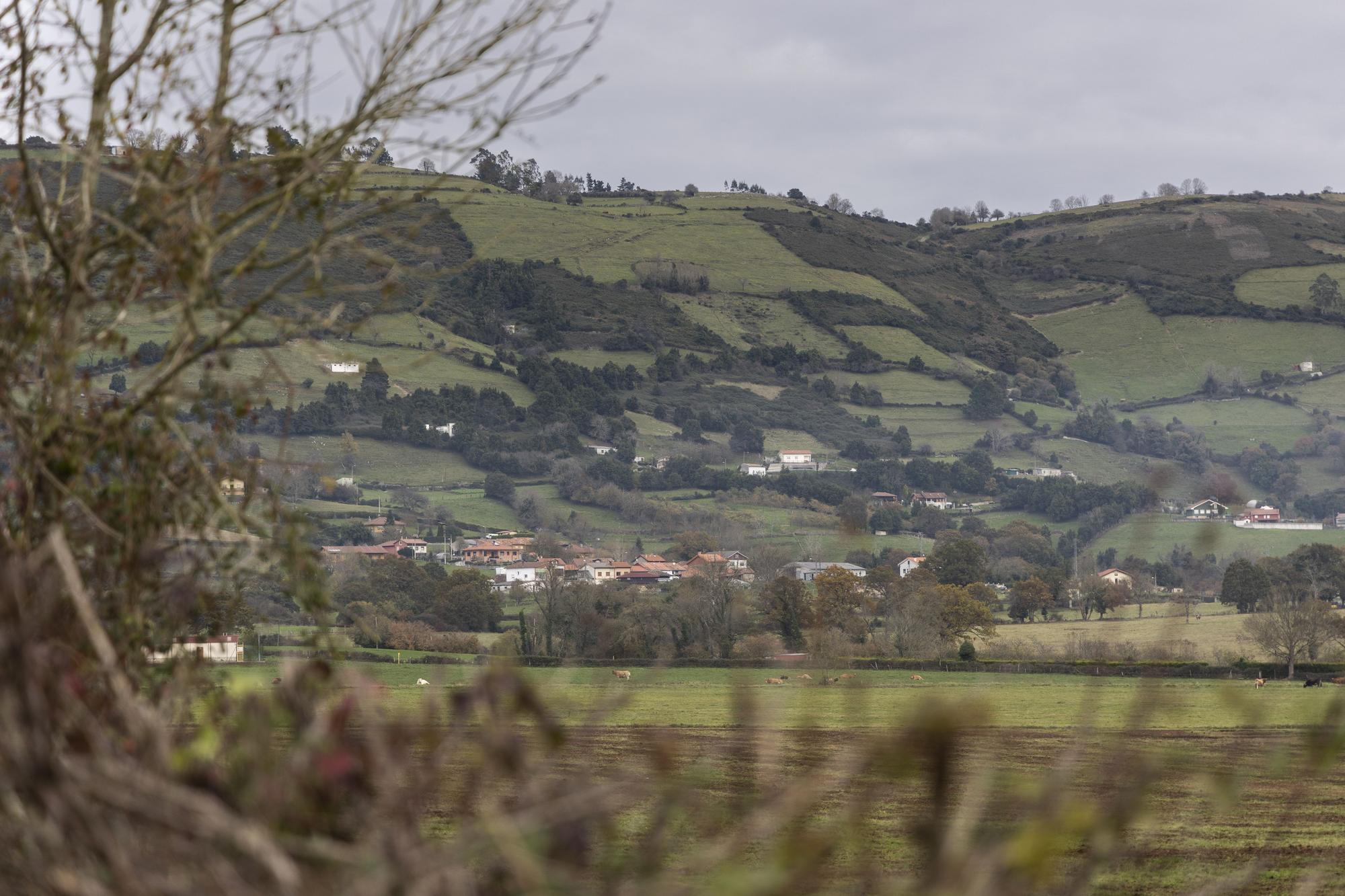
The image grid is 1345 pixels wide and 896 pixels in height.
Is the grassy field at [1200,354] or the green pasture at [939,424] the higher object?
the grassy field at [1200,354]

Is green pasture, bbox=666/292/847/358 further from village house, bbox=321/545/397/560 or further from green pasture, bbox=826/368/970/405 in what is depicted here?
village house, bbox=321/545/397/560

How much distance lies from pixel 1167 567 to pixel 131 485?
95.6 metres

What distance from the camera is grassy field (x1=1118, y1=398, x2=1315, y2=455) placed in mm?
158625

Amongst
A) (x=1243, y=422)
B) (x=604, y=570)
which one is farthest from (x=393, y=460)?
(x=1243, y=422)

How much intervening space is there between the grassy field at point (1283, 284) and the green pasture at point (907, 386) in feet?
154

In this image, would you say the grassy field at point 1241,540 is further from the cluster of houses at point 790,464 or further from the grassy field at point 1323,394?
the cluster of houses at point 790,464

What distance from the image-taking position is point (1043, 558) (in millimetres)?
120375

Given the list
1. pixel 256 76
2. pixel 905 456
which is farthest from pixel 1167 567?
pixel 256 76

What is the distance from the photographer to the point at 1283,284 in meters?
195

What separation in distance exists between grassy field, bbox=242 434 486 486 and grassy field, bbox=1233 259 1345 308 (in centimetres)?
11785

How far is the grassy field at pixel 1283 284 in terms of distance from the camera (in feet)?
618

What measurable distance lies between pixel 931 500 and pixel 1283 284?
7811 centimetres

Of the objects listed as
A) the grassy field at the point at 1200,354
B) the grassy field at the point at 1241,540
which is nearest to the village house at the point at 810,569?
the grassy field at the point at 1241,540

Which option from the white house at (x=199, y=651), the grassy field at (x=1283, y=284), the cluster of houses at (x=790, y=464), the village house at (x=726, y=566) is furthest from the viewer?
the grassy field at (x=1283, y=284)
